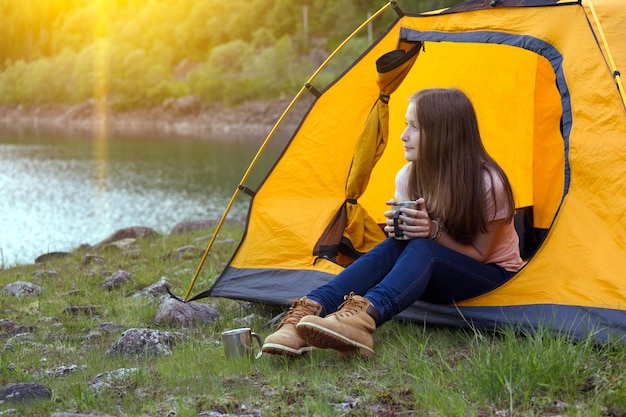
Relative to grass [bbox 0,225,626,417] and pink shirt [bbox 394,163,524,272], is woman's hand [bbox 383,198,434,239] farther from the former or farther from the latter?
grass [bbox 0,225,626,417]

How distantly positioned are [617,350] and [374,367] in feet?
3.68

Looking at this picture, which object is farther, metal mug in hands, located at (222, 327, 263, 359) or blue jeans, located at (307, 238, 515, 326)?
metal mug in hands, located at (222, 327, 263, 359)

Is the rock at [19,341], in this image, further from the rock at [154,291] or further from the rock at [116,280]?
the rock at [116,280]

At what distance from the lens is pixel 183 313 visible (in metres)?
5.43

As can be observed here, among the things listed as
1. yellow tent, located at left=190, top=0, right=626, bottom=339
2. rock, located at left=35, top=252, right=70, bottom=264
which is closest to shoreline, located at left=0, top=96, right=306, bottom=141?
rock, located at left=35, top=252, right=70, bottom=264

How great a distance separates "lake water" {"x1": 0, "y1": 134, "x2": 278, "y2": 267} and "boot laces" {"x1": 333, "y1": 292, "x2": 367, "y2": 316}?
8252mm

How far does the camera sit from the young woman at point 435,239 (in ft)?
12.7

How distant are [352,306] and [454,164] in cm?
98

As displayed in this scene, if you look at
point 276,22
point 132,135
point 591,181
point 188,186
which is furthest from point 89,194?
point 276,22

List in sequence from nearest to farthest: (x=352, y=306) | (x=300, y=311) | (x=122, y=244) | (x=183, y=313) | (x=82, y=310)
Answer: (x=352, y=306), (x=300, y=311), (x=183, y=313), (x=82, y=310), (x=122, y=244)

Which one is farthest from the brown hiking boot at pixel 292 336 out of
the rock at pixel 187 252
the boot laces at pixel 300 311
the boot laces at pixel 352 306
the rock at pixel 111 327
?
the rock at pixel 187 252

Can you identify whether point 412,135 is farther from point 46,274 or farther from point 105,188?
point 105,188

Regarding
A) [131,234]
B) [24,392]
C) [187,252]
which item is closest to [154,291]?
[187,252]

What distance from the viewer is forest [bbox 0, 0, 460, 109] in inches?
2847
